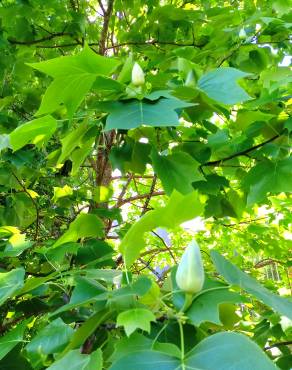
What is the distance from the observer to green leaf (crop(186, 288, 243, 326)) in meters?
0.64

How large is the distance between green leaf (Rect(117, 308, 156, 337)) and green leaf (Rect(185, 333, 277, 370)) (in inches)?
2.9

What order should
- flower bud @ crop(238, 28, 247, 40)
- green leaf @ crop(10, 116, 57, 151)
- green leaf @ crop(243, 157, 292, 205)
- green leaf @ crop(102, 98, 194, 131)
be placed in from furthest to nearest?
1. flower bud @ crop(238, 28, 247, 40)
2. green leaf @ crop(243, 157, 292, 205)
3. green leaf @ crop(10, 116, 57, 151)
4. green leaf @ crop(102, 98, 194, 131)

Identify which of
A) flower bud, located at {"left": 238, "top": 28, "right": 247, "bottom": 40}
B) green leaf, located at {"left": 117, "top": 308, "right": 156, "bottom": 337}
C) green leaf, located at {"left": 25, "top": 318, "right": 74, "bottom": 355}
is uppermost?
flower bud, located at {"left": 238, "top": 28, "right": 247, "bottom": 40}

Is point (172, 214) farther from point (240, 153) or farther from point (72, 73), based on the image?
point (240, 153)

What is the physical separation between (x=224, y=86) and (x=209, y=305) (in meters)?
0.50

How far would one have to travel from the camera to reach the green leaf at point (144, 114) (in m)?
0.86

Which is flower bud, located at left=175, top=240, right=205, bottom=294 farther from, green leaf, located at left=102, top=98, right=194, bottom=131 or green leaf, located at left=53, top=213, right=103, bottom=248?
green leaf, located at left=53, top=213, right=103, bottom=248

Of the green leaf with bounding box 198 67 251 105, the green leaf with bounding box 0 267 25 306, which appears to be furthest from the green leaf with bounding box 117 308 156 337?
the green leaf with bounding box 198 67 251 105

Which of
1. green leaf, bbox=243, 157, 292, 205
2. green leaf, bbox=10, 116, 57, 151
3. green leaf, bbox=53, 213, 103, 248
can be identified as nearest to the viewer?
green leaf, bbox=10, 116, 57, 151

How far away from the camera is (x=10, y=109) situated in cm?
213

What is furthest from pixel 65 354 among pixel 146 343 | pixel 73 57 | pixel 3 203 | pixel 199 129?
pixel 3 203

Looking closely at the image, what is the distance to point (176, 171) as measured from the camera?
1.14m

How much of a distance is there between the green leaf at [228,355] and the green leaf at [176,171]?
22.2 inches

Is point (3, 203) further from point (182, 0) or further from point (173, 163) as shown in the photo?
point (182, 0)
